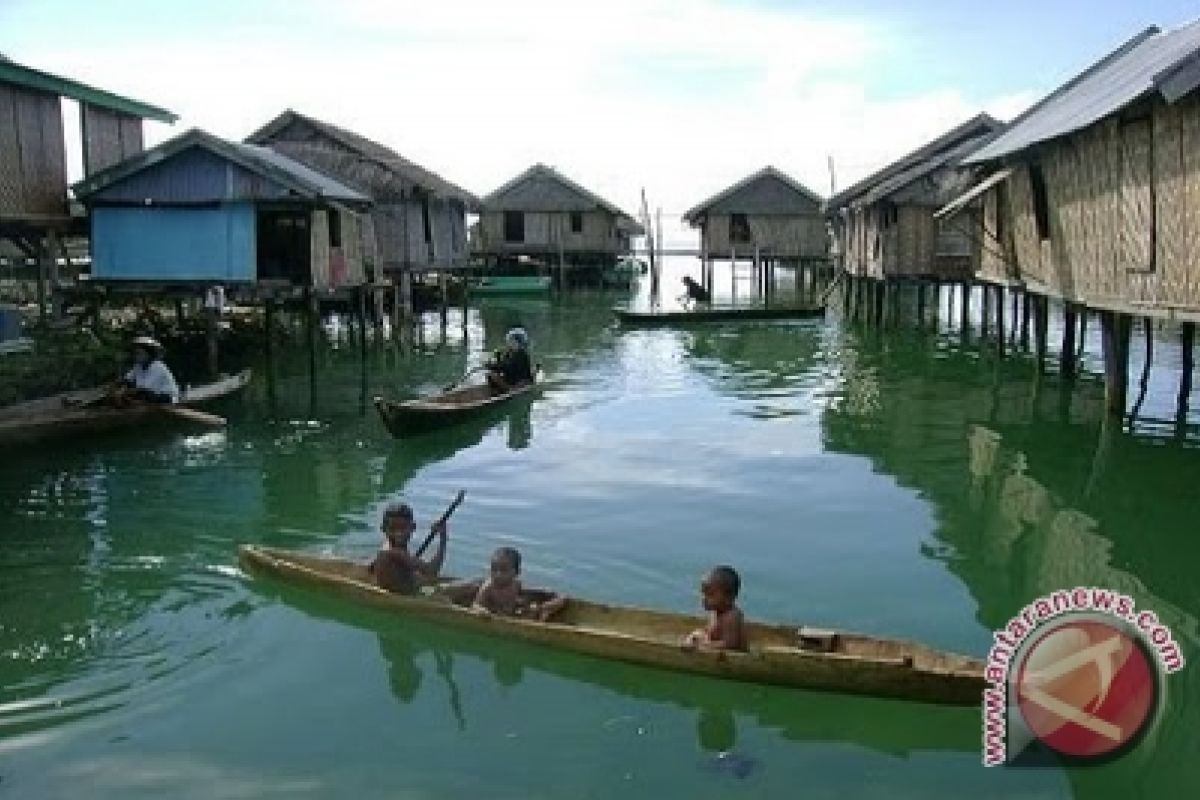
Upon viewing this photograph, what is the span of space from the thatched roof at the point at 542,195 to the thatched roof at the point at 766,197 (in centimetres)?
528

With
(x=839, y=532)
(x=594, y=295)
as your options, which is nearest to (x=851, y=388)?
(x=839, y=532)

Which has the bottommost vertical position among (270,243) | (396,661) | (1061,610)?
(396,661)

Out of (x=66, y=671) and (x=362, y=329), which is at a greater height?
(x=362, y=329)

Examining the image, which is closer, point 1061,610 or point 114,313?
point 1061,610

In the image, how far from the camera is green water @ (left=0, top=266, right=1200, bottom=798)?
7.18 m

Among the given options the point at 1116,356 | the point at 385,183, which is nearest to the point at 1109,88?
the point at 1116,356

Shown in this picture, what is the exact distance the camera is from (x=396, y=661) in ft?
29.1

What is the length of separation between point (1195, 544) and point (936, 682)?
17.9ft

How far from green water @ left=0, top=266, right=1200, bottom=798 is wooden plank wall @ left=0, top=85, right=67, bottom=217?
426 cm

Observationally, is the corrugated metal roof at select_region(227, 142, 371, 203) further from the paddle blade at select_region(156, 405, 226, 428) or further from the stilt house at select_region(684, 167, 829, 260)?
the stilt house at select_region(684, 167, 829, 260)

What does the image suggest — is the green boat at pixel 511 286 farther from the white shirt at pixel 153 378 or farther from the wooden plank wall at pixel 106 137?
the white shirt at pixel 153 378

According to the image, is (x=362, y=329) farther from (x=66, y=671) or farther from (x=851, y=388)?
(x=66, y=671)

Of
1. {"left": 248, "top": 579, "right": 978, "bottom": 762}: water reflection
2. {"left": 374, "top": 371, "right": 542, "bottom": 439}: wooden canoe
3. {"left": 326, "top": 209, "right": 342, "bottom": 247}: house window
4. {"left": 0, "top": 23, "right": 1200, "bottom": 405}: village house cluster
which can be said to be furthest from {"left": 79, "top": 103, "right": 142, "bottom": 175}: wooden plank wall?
{"left": 248, "top": 579, "right": 978, "bottom": 762}: water reflection

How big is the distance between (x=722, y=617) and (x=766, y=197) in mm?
36435
